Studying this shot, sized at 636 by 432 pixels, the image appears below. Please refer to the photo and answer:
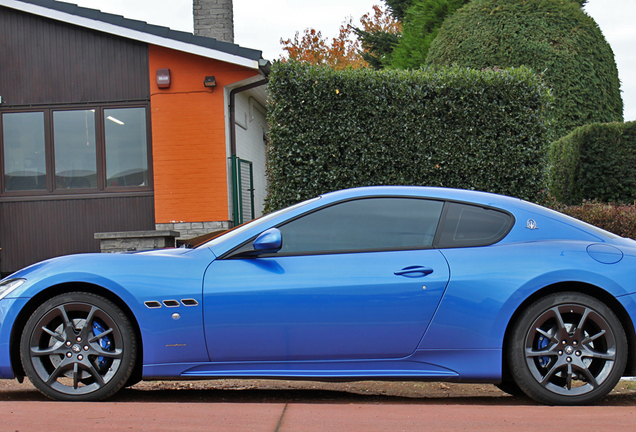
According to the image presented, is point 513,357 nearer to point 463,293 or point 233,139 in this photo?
point 463,293

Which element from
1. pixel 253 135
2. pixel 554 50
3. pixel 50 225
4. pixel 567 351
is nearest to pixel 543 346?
pixel 567 351

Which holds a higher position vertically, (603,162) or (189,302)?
(603,162)

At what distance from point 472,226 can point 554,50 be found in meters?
10.9

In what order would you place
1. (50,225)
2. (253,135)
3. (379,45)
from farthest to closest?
(379,45) < (253,135) < (50,225)

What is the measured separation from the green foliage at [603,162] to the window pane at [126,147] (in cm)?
729

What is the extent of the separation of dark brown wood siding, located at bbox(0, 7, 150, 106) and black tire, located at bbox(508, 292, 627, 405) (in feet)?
28.9

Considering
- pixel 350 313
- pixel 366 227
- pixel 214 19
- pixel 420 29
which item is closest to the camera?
pixel 350 313

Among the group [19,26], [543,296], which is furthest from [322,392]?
[19,26]

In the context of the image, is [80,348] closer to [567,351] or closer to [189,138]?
[567,351]

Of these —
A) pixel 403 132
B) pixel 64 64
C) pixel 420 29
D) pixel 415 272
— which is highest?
pixel 420 29

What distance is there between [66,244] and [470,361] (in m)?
8.85

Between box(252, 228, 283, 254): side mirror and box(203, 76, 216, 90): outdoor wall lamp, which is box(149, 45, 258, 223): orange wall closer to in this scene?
box(203, 76, 216, 90): outdoor wall lamp

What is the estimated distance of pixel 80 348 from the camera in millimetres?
3654

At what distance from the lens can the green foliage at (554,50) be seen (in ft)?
42.4
